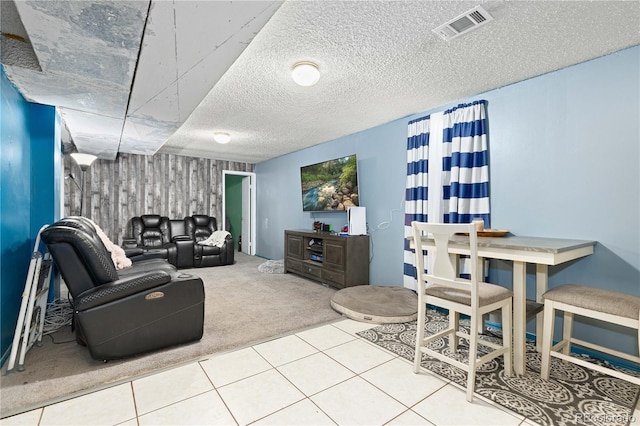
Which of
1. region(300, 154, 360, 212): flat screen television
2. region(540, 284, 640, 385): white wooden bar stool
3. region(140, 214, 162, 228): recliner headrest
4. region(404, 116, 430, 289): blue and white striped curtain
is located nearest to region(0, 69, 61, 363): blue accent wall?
region(140, 214, 162, 228): recliner headrest

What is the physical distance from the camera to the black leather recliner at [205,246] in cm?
541

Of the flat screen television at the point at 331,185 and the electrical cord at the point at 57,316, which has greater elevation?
the flat screen television at the point at 331,185

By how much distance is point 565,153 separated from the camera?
2.35 m

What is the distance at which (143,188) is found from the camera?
589 cm

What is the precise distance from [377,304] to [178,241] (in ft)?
13.0

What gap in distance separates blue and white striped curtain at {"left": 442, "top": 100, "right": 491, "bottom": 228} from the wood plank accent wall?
5.15 m

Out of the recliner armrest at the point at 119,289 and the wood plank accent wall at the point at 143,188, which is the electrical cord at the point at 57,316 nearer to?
the recliner armrest at the point at 119,289

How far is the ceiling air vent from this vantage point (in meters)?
1.69

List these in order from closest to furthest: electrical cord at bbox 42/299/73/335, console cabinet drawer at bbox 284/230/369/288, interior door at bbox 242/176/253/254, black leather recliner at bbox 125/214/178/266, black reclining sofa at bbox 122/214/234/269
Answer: electrical cord at bbox 42/299/73/335 < console cabinet drawer at bbox 284/230/369/288 < black leather recliner at bbox 125/214/178/266 < black reclining sofa at bbox 122/214/234/269 < interior door at bbox 242/176/253/254

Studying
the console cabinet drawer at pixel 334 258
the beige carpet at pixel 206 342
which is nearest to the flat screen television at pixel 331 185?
the console cabinet drawer at pixel 334 258

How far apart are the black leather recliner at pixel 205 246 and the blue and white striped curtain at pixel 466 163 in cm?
413

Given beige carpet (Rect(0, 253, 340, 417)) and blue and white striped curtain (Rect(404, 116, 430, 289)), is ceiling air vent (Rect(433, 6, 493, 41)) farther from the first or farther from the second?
beige carpet (Rect(0, 253, 340, 417))

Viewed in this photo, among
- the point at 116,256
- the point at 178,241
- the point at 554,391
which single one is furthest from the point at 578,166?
the point at 178,241

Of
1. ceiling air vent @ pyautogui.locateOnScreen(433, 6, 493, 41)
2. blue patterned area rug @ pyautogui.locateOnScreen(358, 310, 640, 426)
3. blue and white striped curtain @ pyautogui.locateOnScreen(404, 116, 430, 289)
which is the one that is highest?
ceiling air vent @ pyautogui.locateOnScreen(433, 6, 493, 41)
